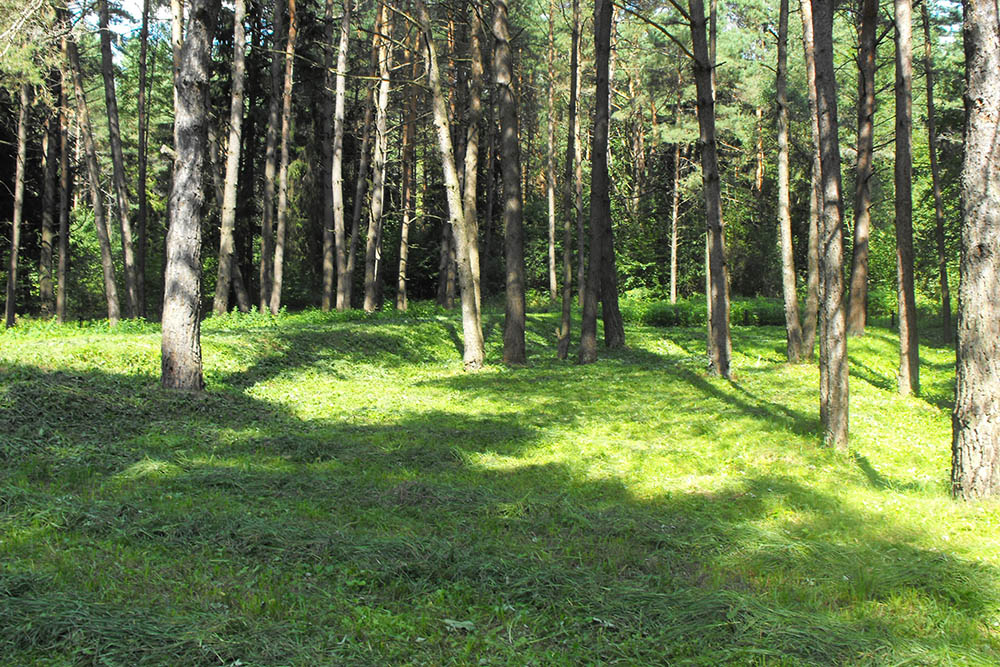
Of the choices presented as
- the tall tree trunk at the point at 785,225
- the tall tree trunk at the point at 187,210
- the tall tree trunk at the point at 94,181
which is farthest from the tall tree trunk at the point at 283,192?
the tall tree trunk at the point at 785,225

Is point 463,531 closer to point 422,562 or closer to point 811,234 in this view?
point 422,562

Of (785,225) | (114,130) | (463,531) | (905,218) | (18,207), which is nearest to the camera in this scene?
(463,531)

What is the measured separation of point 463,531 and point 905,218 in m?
12.8

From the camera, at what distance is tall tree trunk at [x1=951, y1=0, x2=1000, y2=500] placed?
6547 mm

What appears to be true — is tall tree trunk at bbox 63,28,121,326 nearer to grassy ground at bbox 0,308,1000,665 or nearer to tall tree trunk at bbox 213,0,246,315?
tall tree trunk at bbox 213,0,246,315

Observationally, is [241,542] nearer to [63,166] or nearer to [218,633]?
[218,633]

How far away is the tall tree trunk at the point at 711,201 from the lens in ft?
47.5

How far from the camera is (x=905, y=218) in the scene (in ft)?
49.3

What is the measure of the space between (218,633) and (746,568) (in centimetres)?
346

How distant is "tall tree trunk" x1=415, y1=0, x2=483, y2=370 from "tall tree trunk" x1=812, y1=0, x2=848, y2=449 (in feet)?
26.1

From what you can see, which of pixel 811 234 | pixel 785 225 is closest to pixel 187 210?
pixel 785 225

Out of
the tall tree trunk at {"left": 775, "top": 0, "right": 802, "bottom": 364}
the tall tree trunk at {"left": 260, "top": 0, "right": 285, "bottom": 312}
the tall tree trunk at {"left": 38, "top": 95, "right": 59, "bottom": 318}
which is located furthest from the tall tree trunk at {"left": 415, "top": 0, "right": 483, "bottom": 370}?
the tall tree trunk at {"left": 38, "top": 95, "right": 59, "bottom": 318}

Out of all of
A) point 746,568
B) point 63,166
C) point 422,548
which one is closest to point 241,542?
point 422,548

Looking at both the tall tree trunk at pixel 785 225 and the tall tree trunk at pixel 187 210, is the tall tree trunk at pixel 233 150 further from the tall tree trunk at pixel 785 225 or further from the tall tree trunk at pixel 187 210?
the tall tree trunk at pixel 785 225
